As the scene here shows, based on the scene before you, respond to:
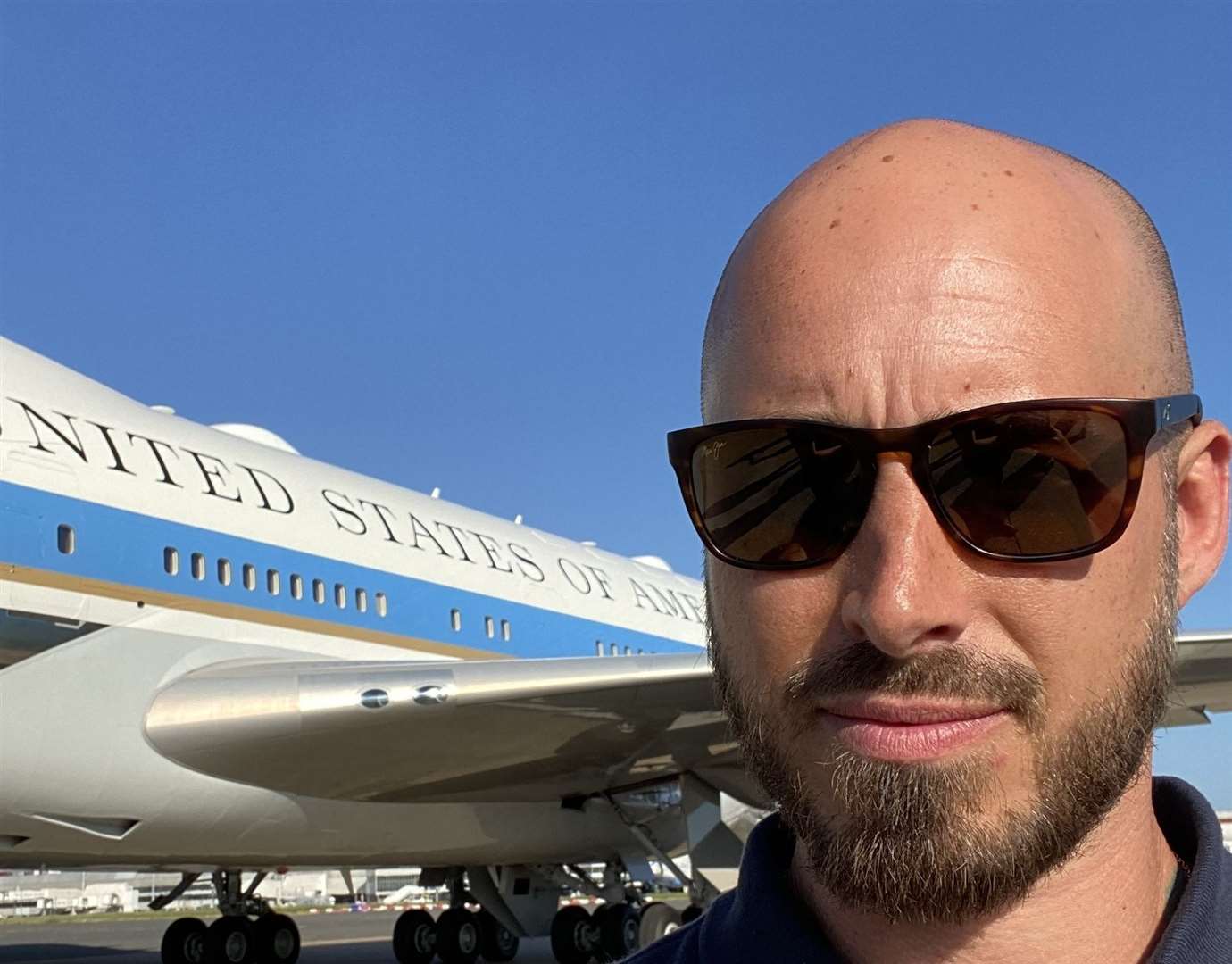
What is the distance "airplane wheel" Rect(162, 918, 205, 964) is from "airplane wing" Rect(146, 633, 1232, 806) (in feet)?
16.5

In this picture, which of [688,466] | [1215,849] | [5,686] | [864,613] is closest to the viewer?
[864,613]

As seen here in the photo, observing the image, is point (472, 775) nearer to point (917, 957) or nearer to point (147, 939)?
point (917, 957)

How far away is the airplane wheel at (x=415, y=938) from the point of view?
49.9 ft

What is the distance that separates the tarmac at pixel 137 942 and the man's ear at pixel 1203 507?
1548cm

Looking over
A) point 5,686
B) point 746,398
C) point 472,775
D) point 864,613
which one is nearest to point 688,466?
point 746,398

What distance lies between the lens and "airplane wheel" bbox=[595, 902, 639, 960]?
14.5m

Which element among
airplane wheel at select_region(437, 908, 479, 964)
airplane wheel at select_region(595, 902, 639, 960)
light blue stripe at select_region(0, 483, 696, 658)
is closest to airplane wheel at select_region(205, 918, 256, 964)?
airplane wheel at select_region(437, 908, 479, 964)

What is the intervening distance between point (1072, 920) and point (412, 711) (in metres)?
7.22

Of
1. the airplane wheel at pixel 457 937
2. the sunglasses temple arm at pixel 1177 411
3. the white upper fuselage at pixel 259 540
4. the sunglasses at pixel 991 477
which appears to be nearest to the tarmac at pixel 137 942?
the airplane wheel at pixel 457 937

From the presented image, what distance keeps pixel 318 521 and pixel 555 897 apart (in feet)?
21.1

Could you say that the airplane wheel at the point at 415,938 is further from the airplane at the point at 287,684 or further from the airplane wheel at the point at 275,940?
the airplane at the point at 287,684

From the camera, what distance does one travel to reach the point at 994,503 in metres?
1.03

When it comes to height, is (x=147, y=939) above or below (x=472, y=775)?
below

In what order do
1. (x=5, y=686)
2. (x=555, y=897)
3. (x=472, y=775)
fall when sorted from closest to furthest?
(x=5, y=686) → (x=472, y=775) → (x=555, y=897)
